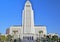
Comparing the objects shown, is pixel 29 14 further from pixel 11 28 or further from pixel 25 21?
pixel 11 28

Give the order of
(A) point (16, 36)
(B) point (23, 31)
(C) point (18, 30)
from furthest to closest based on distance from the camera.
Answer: (C) point (18, 30) → (B) point (23, 31) → (A) point (16, 36)

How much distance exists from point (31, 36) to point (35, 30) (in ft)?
60.8

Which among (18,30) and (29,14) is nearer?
(29,14)

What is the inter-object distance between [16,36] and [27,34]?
871 centimetres

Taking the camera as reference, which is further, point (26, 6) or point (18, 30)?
point (18, 30)

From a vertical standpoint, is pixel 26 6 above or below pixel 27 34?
above

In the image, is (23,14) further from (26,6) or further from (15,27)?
(15,27)

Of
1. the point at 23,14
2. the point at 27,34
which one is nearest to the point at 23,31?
the point at 27,34

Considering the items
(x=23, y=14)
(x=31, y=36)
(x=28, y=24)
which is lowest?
(x=31, y=36)

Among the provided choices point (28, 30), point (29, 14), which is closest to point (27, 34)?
point (28, 30)

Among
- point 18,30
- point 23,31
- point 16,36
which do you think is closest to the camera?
point 16,36

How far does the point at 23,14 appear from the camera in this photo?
12219 centimetres

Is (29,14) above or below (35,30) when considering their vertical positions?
above

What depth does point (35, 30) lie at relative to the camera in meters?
137
